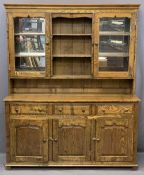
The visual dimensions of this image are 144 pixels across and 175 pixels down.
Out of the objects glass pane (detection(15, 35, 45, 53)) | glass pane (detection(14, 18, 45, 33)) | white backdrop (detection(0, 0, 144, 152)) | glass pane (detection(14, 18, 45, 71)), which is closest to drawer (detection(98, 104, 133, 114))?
white backdrop (detection(0, 0, 144, 152))

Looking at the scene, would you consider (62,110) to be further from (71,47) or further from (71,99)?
(71,47)

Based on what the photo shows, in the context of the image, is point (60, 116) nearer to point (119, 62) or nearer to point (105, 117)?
point (105, 117)

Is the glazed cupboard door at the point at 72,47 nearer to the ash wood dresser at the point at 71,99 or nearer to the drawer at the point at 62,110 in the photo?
the ash wood dresser at the point at 71,99

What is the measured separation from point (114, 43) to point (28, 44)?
102 cm

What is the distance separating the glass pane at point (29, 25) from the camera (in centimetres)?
356

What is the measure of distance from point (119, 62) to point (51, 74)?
820 millimetres

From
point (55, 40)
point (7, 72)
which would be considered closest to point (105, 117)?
point (55, 40)

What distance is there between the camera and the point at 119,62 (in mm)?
3664

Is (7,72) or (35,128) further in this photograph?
(7,72)

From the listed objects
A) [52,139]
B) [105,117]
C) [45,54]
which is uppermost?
[45,54]

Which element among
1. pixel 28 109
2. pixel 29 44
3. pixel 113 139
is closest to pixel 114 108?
pixel 113 139

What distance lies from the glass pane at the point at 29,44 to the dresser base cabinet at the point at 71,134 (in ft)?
1.64

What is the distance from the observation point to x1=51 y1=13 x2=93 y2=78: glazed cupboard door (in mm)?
3682

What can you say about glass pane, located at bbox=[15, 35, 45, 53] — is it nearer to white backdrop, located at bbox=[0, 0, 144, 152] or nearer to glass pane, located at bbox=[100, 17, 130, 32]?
white backdrop, located at bbox=[0, 0, 144, 152]
